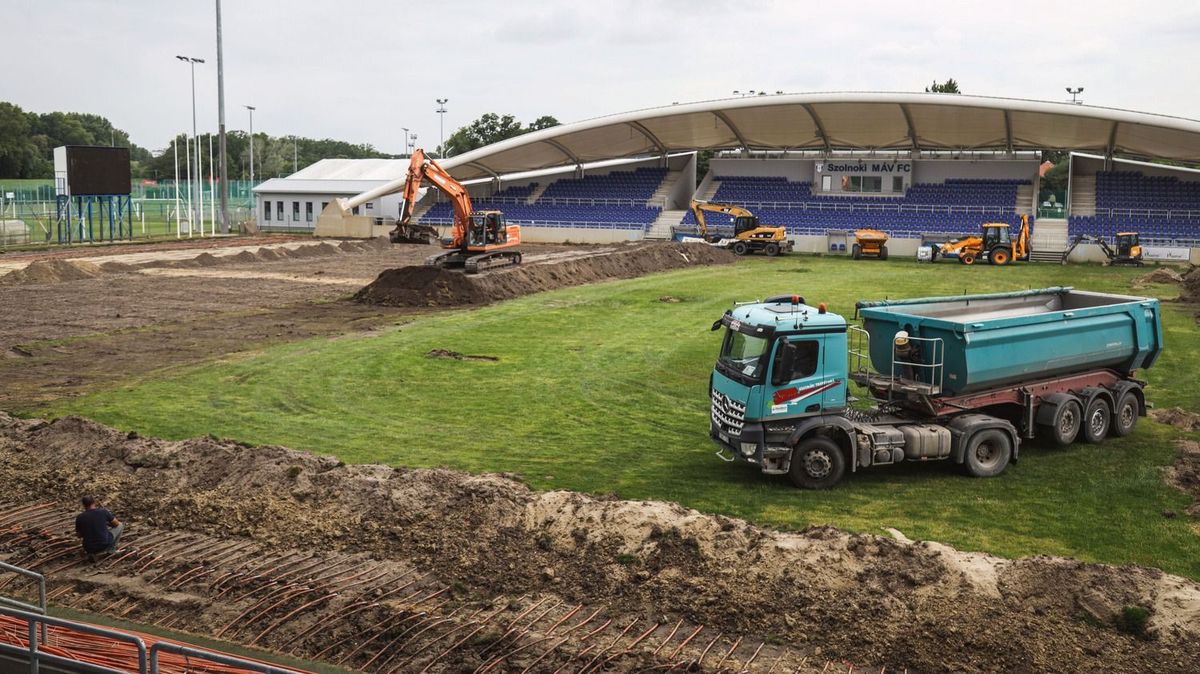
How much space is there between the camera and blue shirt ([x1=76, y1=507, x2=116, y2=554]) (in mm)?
12000

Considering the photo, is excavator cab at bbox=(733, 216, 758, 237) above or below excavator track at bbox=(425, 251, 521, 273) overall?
above

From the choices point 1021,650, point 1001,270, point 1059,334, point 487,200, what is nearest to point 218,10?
point 487,200

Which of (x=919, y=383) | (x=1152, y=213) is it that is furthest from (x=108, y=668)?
(x=1152, y=213)

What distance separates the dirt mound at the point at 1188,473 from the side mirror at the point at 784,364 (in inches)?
214

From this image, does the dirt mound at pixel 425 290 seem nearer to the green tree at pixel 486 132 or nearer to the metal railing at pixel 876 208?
the metal railing at pixel 876 208

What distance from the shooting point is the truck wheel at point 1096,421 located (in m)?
16.3

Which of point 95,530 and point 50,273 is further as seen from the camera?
point 50,273

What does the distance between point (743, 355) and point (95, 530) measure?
860 cm

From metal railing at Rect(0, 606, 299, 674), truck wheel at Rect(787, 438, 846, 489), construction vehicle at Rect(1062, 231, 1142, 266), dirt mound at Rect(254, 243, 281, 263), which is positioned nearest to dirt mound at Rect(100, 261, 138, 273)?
dirt mound at Rect(254, 243, 281, 263)

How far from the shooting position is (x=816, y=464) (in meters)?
14.2

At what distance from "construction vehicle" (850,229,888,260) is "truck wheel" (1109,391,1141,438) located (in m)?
39.7

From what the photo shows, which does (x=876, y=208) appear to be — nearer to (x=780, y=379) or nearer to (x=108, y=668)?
(x=780, y=379)

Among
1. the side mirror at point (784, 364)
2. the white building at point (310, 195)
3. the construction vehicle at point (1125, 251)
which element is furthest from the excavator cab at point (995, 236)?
the white building at point (310, 195)

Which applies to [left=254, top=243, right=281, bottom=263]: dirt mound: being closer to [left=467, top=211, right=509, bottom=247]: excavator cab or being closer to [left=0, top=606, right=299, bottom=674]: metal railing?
[left=467, top=211, right=509, bottom=247]: excavator cab
